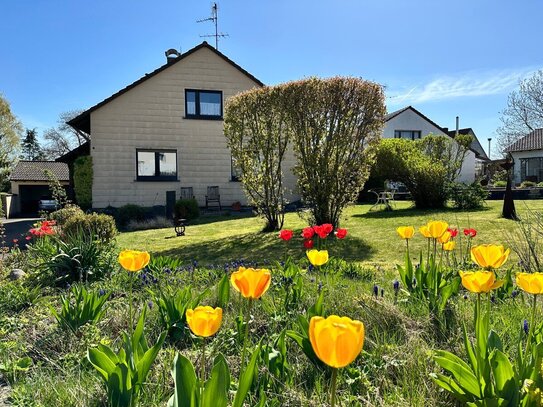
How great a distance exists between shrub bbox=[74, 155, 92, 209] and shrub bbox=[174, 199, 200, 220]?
15.6ft

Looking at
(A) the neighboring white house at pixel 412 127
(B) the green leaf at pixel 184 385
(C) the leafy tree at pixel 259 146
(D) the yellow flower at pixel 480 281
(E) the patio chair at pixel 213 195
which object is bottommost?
(B) the green leaf at pixel 184 385

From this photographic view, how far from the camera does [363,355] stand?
239 centimetres

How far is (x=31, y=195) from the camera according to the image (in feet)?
114

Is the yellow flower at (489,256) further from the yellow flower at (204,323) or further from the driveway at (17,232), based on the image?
the driveway at (17,232)

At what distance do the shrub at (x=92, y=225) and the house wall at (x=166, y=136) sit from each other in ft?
33.3

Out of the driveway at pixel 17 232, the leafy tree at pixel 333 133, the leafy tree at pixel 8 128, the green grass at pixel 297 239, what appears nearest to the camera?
the green grass at pixel 297 239

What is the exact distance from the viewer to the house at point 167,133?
1909 centimetres

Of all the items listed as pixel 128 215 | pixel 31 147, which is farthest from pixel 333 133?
pixel 31 147

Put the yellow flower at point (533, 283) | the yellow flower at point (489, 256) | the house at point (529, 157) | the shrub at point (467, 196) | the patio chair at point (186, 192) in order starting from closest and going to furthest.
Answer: the yellow flower at point (533, 283), the yellow flower at point (489, 256), the shrub at point (467, 196), the patio chair at point (186, 192), the house at point (529, 157)

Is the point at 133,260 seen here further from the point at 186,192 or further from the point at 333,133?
the point at 186,192

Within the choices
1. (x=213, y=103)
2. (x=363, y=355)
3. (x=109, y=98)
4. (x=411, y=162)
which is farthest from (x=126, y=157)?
(x=363, y=355)

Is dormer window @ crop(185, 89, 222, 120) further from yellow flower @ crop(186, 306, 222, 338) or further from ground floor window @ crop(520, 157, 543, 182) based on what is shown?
ground floor window @ crop(520, 157, 543, 182)

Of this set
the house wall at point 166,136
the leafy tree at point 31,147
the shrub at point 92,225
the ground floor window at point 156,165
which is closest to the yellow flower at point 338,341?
the shrub at point 92,225

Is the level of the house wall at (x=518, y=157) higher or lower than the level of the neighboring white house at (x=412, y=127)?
lower
